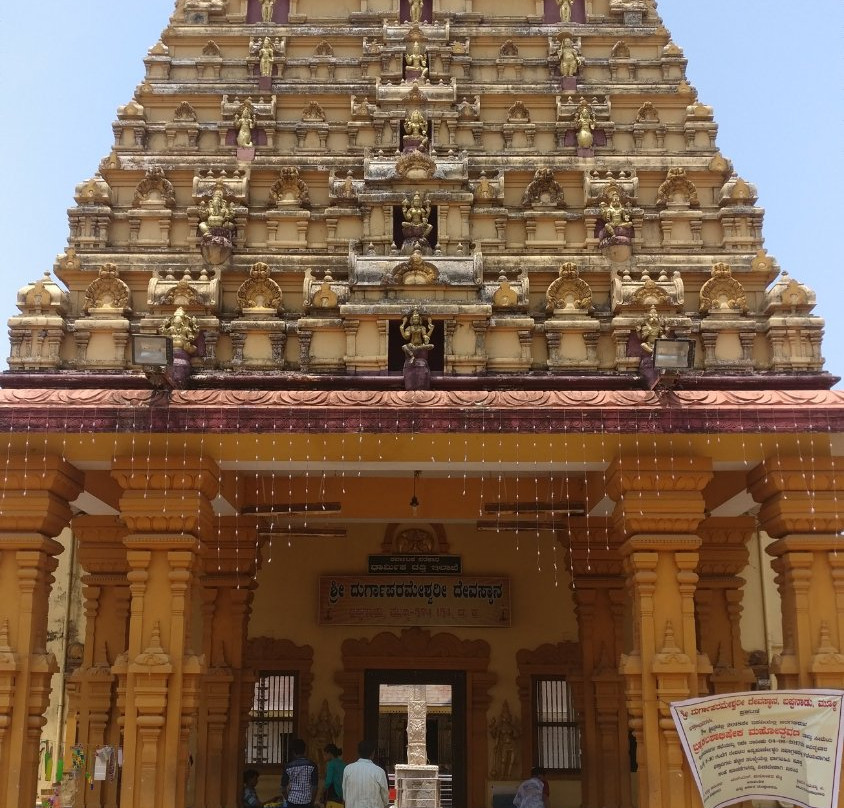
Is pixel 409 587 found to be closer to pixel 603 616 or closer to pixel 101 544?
pixel 603 616

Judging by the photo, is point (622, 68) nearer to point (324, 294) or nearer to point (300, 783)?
point (324, 294)

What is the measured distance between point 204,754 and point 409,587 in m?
4.27

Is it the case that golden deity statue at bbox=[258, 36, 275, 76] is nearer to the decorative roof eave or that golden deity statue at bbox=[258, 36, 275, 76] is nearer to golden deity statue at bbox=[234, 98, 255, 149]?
golden deity statue at bbox=[234, 98, 255, 149]

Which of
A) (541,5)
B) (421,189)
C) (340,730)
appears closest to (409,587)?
(340,730)

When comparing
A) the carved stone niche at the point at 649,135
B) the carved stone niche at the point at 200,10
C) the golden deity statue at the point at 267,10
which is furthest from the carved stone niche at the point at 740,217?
the carved stone niche at the point at 200,10

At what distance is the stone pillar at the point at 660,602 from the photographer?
10258 mm

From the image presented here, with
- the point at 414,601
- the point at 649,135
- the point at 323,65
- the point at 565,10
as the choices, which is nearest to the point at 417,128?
the point at 323,65

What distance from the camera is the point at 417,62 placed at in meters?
15.8

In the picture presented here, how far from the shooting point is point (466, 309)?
12500 mm

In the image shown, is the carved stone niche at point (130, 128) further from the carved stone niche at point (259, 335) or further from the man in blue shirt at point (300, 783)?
the man in blue shirt at point (300, 783)

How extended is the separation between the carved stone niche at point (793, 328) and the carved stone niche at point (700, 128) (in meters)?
3.38

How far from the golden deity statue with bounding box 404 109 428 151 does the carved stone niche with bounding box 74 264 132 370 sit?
15.1 feet

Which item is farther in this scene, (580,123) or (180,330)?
(580,123)

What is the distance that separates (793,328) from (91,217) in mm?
9380
